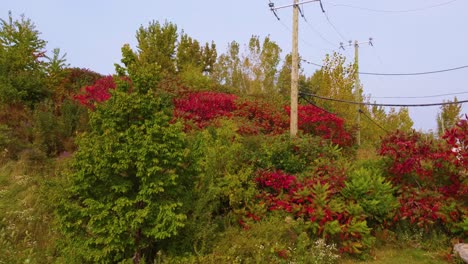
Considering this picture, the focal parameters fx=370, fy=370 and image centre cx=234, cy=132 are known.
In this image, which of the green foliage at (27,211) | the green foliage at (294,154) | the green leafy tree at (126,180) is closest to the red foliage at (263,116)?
the green foliage at (294,154)

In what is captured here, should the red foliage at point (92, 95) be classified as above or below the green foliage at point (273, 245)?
above

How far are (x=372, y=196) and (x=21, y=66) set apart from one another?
11649mm

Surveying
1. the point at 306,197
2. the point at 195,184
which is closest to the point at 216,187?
the point at 195,184

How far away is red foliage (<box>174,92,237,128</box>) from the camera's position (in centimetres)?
1067

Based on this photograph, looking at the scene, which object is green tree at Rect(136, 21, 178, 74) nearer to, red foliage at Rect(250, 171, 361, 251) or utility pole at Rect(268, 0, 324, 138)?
utility pole at Rect(268, 0, 324, 138)

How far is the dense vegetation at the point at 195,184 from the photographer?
15.1ft

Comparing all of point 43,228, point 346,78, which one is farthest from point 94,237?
point 346,78

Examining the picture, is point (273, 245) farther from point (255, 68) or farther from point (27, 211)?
point (255, 68)

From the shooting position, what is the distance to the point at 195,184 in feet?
18.0

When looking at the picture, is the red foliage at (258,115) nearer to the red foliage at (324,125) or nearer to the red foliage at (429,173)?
the red foliage at (324,125)

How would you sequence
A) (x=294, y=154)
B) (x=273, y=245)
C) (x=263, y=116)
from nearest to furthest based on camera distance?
(x=273, y=245)
(x=294, y=154)
(x=263, y=116)

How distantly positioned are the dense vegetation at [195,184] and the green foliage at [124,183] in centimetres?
2

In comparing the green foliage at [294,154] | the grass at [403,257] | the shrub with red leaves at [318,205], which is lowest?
the grass at [403,257]

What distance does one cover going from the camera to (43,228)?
20.4ft
